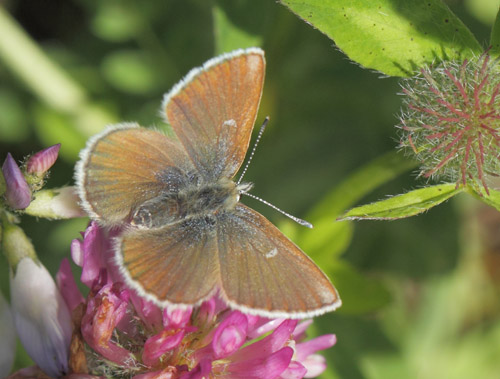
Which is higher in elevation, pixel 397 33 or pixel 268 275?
pixel 397 33

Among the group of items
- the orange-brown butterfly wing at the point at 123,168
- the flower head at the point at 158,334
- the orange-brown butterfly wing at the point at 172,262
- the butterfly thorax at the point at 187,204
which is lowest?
the flower head at the point at 158,334

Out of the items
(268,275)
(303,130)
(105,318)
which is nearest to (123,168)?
Result: (105,318)

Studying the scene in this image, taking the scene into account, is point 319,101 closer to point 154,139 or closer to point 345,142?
point 345,142

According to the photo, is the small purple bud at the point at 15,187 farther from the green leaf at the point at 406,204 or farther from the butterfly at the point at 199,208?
the green leaf at the point at 406,204

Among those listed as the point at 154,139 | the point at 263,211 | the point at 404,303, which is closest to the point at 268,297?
the point at 154,139

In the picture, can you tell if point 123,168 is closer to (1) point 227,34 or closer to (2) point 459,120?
(1) point 227,34

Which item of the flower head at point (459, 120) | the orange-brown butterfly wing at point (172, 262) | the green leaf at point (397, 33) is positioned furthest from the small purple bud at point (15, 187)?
the flower head at point (459, 120)

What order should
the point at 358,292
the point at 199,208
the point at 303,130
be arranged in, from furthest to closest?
the point at 303,130 < the point at 358,292 < the point at 199,208
